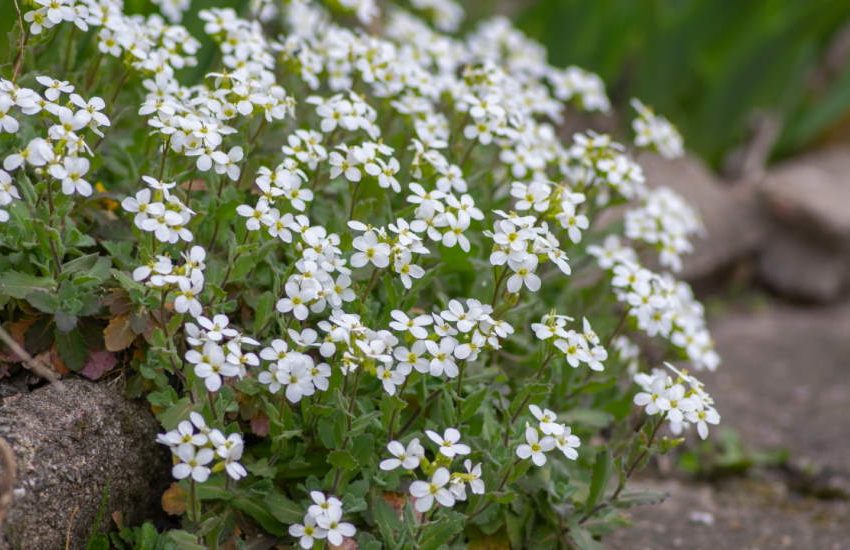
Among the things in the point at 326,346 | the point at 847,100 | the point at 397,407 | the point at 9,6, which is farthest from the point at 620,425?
the point at 847,100

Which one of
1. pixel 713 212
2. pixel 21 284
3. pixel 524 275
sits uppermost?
pixel 524 275

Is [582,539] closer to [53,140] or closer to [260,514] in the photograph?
[260,514]

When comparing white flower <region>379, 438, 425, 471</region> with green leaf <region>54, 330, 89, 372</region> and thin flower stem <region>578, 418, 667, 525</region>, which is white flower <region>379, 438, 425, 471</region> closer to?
thin flower stem <region>578, 418, 667, 525</region>

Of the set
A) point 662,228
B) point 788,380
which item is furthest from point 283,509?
point 788,380

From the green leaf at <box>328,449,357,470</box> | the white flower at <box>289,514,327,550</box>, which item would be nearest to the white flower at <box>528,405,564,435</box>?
the green leaf at <box>328,449,357,470</box>

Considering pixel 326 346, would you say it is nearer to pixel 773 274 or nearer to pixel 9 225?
pixel 9 225

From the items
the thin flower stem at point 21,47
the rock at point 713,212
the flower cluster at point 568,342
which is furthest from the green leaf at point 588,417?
the rock at point 713,212

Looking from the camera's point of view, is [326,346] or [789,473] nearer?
[326,346]
